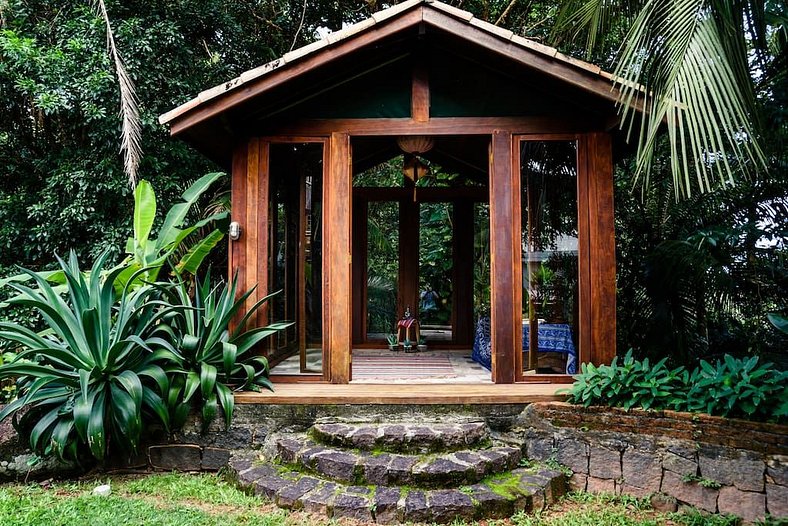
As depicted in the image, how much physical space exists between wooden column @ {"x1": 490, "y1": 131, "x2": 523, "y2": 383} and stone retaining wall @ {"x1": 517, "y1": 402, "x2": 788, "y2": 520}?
0.64m

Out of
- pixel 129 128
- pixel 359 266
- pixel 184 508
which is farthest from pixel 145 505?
pixel 359 266

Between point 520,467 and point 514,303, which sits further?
point 514,303

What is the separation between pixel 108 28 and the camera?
657 centimetres

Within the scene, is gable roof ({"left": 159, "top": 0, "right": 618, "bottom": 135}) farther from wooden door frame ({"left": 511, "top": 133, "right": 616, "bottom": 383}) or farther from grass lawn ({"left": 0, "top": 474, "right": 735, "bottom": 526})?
grass lawn ({"left": 0, "top": 474, "right": 735, "bottom": 526})

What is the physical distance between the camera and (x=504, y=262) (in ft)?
15.5

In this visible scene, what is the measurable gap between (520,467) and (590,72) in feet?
10.4

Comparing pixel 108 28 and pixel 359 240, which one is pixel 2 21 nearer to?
pixel 108 28

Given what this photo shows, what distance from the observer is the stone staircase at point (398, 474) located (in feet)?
10.6

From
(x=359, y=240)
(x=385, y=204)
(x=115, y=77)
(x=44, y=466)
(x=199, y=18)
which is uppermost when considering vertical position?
(x=199, y=18)

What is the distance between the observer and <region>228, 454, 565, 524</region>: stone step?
10.5ft

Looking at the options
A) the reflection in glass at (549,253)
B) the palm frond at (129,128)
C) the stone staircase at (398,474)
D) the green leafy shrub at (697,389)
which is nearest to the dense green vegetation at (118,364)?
the stone staircase at (398,474)

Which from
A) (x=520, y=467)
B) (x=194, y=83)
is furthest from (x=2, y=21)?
(x=520, y=467)

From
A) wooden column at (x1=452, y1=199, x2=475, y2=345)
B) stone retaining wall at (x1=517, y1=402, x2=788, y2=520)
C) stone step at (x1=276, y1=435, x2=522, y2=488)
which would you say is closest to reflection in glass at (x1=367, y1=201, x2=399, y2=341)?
wooden column at (x1=452, y1=199, x2=475, y2=345)

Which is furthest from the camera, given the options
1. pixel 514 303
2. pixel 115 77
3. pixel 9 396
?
pixel 115 77
